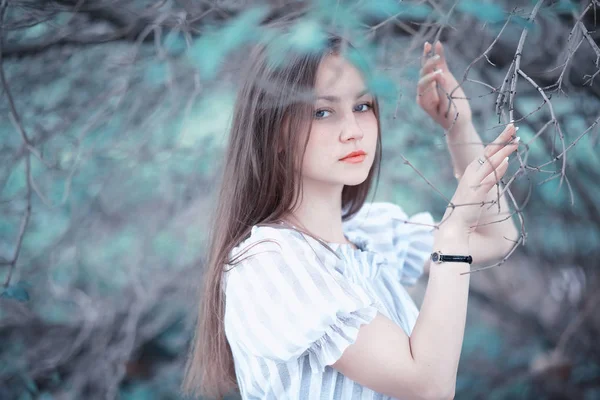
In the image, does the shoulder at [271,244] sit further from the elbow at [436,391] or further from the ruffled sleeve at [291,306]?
the elbow at [436,391]

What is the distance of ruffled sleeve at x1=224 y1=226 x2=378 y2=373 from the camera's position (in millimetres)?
963

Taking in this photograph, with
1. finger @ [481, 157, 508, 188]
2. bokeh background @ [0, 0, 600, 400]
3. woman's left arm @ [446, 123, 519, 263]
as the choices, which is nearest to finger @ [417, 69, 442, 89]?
woman's left arm @ [446, 123, 519, 263]

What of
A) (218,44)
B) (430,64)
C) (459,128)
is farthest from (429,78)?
(218,44)

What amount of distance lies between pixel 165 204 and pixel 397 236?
75 centimetres

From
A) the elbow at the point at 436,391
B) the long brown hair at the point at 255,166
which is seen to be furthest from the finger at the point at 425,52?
the elbow at the point at 436,391

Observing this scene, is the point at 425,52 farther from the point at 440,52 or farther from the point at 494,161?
the point at 494,161

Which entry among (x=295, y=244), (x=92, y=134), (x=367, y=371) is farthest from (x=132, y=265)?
(x=367, y=371)

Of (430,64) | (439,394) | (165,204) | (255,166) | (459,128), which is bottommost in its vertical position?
(439,394)

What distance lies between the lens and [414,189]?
2.01 meters

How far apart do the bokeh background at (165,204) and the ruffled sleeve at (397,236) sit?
223 millimetres

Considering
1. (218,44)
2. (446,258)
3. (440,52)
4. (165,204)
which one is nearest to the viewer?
(218,44)

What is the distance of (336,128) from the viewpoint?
3.57 feet

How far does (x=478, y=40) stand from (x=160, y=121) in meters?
0.84

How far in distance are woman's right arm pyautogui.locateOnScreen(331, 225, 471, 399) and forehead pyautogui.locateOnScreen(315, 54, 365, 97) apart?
33cm
